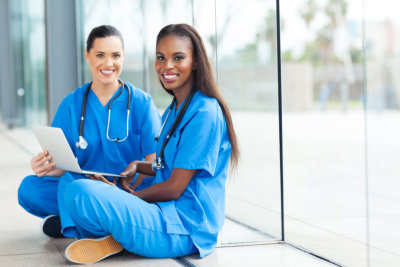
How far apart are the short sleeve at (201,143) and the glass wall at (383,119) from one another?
59 cm

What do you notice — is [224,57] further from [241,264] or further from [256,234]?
[241,264]

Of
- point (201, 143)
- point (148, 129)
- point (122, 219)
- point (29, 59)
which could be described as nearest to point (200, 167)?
point (201, 143)

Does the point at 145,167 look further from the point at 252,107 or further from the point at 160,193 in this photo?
the point at 252,107

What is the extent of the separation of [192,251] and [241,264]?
7.8 inches

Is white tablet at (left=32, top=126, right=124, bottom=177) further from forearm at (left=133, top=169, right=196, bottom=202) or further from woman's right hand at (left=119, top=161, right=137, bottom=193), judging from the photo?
forearm at (left=133, top=169, right=196, bottom=202)

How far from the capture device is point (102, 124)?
8.73 ft

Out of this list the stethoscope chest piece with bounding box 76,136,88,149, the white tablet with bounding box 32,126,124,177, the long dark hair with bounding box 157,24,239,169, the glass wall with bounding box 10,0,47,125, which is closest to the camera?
the long dark hair with bounding box 157,24,239,169

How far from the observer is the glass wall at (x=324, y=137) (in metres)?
2.71

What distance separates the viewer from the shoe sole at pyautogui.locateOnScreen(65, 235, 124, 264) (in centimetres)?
223

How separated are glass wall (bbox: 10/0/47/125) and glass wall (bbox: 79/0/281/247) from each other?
15.7ft

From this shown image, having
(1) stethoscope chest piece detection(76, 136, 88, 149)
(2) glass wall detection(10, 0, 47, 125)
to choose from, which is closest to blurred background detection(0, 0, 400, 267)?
(1) stethoscope chest piece detection(76, 136, 88, 149)

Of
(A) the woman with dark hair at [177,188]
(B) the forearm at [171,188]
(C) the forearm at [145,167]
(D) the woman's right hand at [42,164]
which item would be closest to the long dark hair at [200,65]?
(A) the woman with dark hair at [177,188]

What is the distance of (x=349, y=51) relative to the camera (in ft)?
37.8

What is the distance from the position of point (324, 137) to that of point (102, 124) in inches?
205
